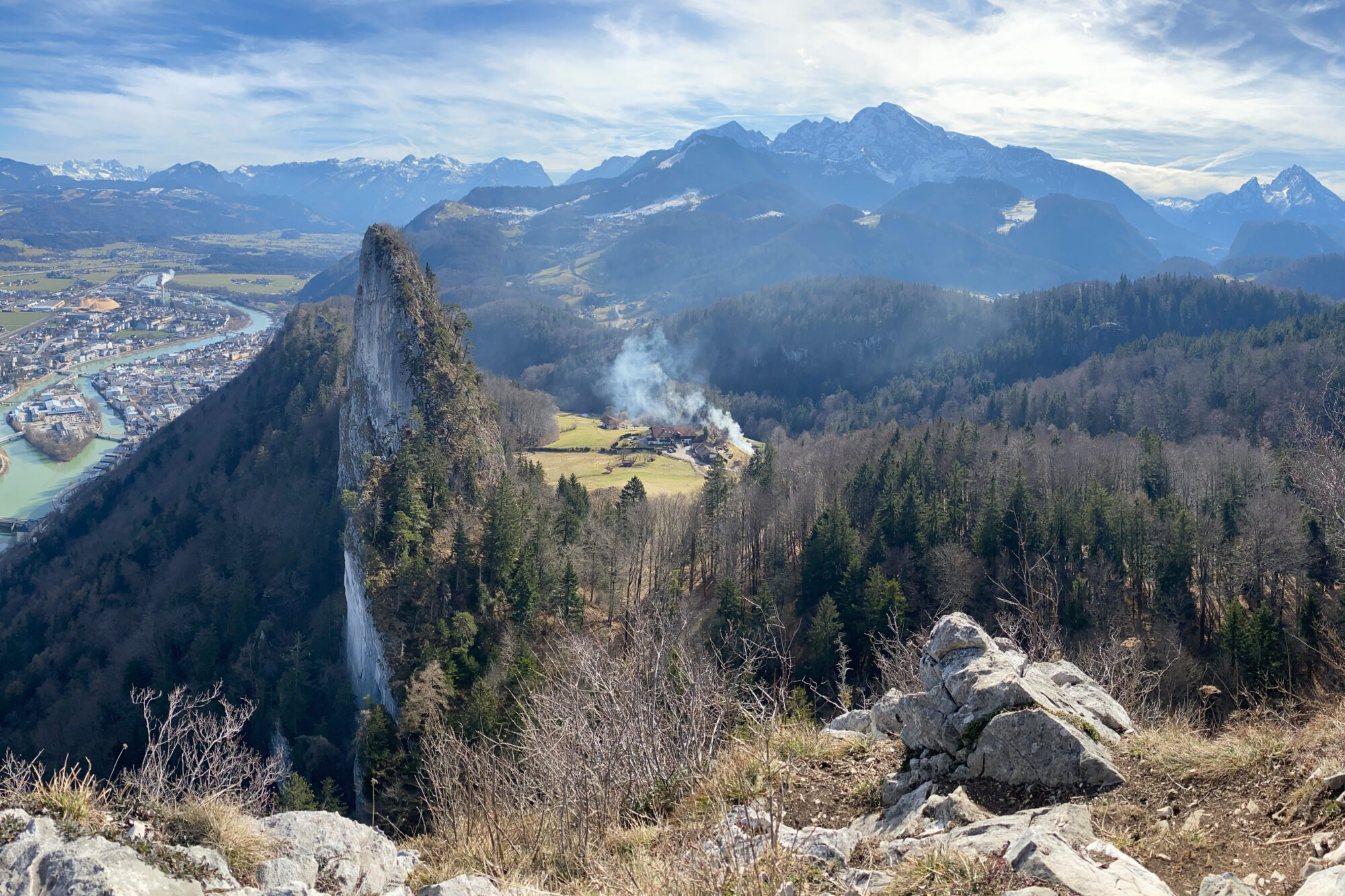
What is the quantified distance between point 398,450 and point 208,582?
19.8 metres

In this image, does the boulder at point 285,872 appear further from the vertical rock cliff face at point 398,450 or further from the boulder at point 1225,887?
the vertical rock cliff face at point 398,450

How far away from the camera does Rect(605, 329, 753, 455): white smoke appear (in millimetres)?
119438

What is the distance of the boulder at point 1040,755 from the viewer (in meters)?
8.52

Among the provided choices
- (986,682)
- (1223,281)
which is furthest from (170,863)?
(1223,281)

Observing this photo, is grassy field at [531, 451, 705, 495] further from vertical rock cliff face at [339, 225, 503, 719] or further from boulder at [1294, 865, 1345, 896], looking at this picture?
boulder at [1294, 865, 1345, 896]

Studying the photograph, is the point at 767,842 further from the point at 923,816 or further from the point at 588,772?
the point at 588,772

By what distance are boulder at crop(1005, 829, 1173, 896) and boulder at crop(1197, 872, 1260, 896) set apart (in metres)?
0.29

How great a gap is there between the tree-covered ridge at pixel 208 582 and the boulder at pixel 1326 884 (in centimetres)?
3762

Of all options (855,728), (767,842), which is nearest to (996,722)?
(767,842)

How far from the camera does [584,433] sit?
108 m

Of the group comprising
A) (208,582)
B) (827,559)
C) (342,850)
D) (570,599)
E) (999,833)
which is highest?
(999,833)

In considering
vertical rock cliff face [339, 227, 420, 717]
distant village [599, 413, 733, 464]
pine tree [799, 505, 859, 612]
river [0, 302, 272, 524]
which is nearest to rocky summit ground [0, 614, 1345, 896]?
pine tree [799, 505, 859, 612]

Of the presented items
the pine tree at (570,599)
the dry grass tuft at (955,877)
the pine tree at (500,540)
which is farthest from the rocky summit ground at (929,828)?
the pine tree at (500,540)

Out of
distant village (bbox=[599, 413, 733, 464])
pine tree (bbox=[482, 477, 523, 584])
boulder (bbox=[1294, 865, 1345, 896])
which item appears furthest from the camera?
distant village (bbox=[599, 413, 733, 464])
